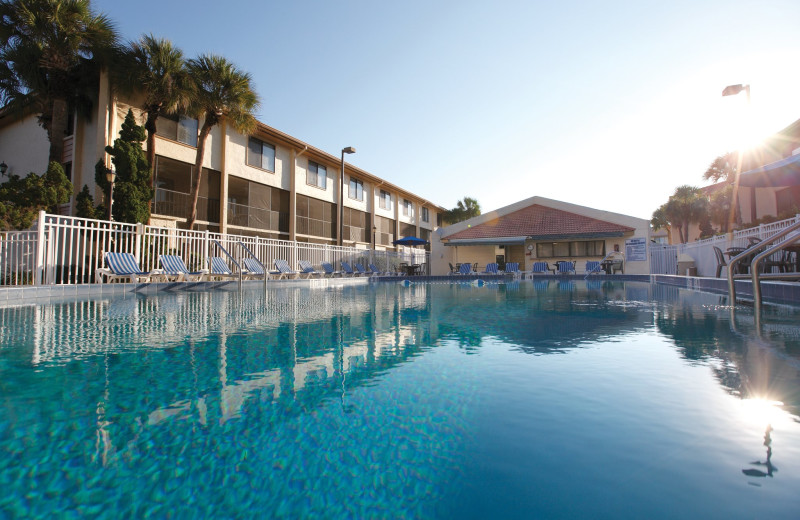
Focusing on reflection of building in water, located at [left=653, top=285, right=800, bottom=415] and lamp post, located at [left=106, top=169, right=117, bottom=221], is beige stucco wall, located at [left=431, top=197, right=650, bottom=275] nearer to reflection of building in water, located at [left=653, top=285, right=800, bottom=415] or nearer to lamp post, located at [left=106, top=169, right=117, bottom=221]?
lamp post, located at [left=106, top=169, right=117, bottom=221]

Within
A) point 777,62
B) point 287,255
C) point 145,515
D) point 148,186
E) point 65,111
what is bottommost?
point 145,515

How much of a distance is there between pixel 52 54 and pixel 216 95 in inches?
201

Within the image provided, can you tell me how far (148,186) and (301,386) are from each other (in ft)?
49.1

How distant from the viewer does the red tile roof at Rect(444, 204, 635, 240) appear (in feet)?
82.4

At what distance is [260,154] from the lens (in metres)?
21.1

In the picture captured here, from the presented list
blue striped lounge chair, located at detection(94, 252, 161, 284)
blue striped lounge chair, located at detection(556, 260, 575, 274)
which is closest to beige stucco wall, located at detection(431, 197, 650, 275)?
blue striped lounge chair, located at detection(556, 260, 575, 274)

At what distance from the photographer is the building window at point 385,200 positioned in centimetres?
3174

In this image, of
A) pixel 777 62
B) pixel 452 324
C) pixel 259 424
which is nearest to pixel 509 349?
pixel 452 324

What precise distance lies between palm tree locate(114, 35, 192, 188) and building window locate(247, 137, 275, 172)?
605 centimetres

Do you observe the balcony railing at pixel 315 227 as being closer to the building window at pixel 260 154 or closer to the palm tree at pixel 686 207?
the building window at pixel 260 154

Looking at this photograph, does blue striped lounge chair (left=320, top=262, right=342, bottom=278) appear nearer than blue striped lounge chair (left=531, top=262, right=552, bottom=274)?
Yes

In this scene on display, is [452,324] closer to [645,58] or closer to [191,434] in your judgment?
[191,434]

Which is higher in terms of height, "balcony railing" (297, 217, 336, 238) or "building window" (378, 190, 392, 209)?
"building window" (378, 190, 392, 209)

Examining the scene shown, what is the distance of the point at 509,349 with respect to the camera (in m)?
3.24
